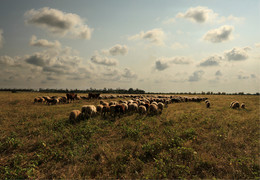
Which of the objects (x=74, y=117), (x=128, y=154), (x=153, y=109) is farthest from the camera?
(x=153, y=109)

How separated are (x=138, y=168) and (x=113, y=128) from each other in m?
5.07

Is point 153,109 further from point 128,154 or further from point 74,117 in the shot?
point 128,154

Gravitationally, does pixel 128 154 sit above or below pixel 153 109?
below

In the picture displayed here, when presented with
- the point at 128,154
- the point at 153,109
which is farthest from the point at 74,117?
the point at 153,109

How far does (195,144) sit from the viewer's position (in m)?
7.61

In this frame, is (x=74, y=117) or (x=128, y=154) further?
(x=74, y=117)

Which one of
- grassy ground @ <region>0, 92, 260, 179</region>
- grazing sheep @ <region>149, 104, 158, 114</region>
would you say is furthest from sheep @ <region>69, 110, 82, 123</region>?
grazing sheep @ <region>149, 104, 158, 114</region>

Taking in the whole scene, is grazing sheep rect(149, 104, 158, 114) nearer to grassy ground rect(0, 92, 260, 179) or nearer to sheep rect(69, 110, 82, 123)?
grassy ground rect(0, 92, 260, 179)

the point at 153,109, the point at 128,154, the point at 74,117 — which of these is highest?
the point at 153,109

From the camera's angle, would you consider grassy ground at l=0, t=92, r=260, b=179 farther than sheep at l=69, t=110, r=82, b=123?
No

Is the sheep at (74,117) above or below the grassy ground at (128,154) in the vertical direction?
above

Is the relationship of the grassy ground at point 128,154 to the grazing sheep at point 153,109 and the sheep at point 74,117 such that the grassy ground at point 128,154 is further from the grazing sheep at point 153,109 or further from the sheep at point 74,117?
the grazing sheep at point 153,109

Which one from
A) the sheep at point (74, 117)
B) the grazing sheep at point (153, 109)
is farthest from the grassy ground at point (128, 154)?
the grazing sheep at point (153, 109)

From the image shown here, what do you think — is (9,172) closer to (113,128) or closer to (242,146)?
(113,128)
